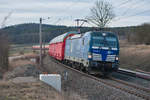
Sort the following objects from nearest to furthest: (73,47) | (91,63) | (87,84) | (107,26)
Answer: (87,84) → (91,63) → (73,47) → (107,26)

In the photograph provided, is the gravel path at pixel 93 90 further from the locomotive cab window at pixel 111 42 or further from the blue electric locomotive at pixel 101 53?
the locomotive cab window at pixel 111 42

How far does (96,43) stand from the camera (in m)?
17.4

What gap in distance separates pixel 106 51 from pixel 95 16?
27806 millimetres

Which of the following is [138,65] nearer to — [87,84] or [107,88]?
[87,84]

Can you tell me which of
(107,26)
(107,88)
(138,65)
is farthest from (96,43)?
(107,26)

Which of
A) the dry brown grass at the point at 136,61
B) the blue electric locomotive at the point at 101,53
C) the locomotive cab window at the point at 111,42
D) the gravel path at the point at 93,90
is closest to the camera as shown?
the gravel path at the point at 93,90

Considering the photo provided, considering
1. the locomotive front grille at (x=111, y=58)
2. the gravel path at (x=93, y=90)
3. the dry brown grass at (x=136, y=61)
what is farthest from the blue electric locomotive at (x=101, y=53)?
the dry brown grass at (x=136, y=61)

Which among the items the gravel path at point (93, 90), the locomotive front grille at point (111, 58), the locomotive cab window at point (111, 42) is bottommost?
the gravel path at point (93, 90)

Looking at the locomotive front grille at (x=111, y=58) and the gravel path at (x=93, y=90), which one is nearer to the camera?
the gravel path at (x=93, y=90)

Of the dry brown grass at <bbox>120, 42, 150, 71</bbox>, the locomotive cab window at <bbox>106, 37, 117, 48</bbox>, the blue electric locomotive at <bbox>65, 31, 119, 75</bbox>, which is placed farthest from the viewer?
the dry brown grass at <bbox>120, 42, 150, 71</bbox>

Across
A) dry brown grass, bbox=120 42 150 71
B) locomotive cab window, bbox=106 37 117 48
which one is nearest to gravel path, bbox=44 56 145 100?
locomotive cab window, bbox=106 37 117 48

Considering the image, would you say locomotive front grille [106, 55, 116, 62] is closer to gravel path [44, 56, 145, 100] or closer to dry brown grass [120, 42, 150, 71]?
gravel path [44, 56, 145, 100]

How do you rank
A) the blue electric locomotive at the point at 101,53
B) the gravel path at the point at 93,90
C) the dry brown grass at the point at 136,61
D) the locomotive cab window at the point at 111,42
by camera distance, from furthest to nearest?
1. the dry brown grass at the point at 136,61
2. the locomotive cab window at the point at 111,42
3. the blue electric locomotive at the point at 101,53
4. the gravel path at the point at 93,90

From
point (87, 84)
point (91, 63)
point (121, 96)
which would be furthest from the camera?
point (91, 63)
